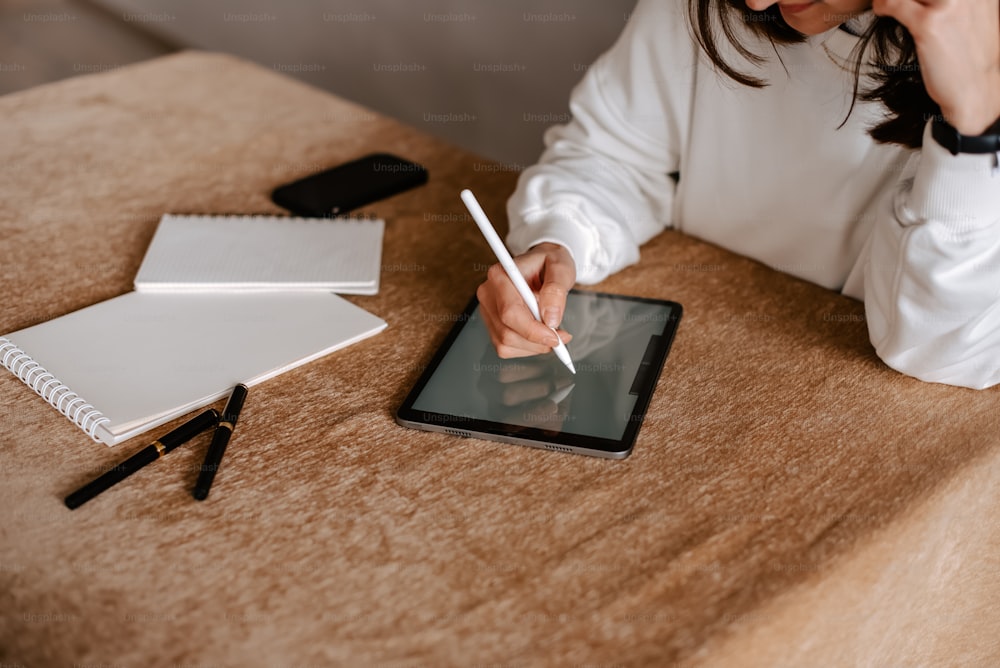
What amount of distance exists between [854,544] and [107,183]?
1120 millimetres

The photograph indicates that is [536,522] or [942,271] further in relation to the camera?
[942,271]

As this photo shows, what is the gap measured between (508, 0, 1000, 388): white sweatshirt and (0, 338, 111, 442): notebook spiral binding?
0.52 metres

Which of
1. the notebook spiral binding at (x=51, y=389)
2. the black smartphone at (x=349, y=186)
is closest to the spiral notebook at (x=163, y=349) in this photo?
the notebook spiral binding at (x=51, y=389)

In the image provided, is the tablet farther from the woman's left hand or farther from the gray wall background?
the gray wall background

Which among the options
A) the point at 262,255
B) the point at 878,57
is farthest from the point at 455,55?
the point at 878,57

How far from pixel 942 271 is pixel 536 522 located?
0.46 meters

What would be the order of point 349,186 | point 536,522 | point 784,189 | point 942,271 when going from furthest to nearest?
1. point 349,186
2. point 784,189
3. point 942,271
4. point 536,522

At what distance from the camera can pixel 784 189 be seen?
1.11 m

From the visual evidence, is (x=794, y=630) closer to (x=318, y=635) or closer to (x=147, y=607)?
(x=318, y=635)

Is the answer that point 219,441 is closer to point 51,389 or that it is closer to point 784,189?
point 51,389

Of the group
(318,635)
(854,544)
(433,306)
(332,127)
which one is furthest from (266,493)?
(332,127)

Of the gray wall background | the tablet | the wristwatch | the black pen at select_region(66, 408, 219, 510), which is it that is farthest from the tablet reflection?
the gray wall background

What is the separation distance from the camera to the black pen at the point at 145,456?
767mm

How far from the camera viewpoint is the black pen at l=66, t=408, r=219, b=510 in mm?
767
